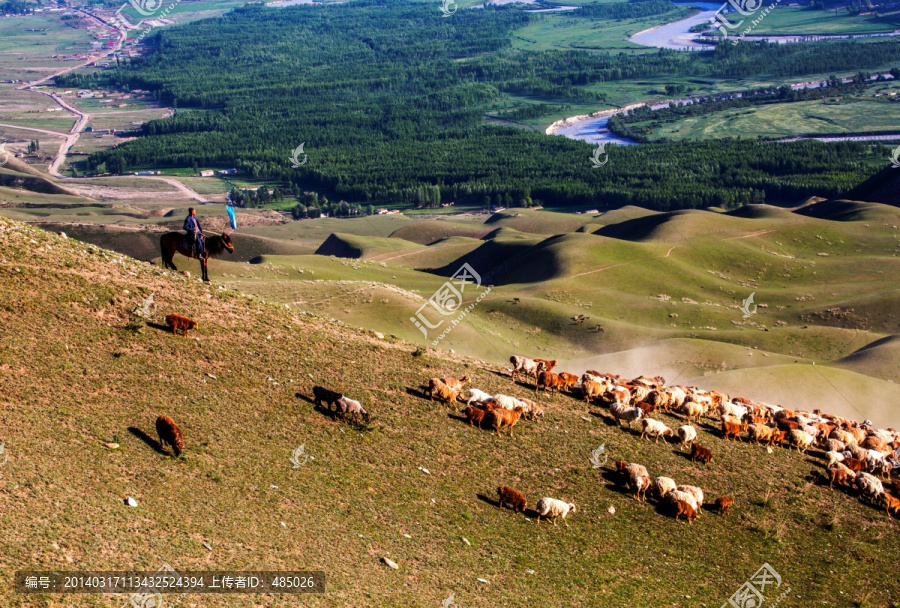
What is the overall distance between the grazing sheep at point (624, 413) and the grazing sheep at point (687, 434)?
5.22 ft

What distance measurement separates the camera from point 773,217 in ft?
308

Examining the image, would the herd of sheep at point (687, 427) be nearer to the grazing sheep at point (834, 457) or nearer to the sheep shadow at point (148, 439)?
the grazing sheep at point (834, 457)

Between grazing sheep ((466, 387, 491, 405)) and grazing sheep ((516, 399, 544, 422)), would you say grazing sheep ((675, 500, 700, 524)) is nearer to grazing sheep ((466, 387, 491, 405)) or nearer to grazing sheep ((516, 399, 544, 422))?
grazing sheep ((516, 399, 544, 422))

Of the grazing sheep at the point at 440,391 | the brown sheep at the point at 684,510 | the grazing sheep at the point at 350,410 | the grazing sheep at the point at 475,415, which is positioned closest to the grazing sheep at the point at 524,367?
the grazing sheep at the point at 440,391

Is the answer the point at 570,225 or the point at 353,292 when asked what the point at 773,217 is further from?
the point at 353,292

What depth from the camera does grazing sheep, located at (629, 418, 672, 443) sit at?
3028 centimetres

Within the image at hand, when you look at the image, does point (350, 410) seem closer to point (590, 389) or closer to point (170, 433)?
point (170, 433)

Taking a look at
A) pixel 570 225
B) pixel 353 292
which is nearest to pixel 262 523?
pixel 353 292

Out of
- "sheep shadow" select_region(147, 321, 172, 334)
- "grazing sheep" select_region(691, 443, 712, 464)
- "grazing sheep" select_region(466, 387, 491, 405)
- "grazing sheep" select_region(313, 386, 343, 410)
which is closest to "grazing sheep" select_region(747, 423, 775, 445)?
"grazing sheep" select_region(691, 443, 712, 464)

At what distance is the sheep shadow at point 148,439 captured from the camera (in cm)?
2202

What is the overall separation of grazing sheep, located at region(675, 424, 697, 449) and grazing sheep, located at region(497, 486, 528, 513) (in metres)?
8.85

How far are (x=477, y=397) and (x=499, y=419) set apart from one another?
2130mm

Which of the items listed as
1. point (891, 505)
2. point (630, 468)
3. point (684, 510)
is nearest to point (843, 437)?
point (891, 505)

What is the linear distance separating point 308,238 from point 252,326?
9686cm
